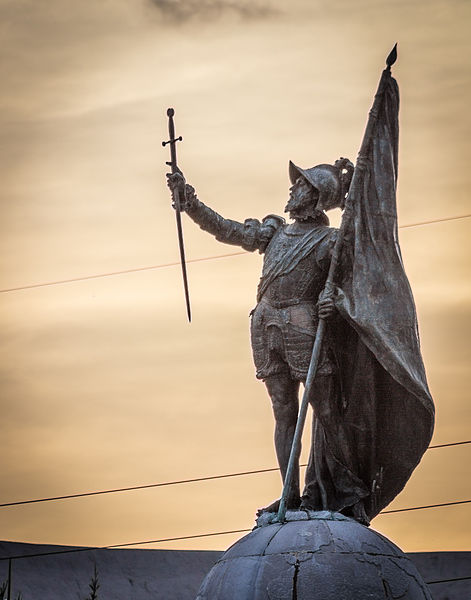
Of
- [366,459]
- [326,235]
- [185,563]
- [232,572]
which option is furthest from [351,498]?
[185,563]

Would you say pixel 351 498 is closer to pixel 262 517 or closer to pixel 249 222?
pixel 262 517

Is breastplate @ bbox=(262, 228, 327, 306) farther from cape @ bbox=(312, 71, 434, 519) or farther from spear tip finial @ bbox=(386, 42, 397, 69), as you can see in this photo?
spear tip finial @ bbox=(386, 42, 397, 69)

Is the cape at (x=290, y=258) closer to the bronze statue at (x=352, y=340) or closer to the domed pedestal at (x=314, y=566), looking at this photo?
the bronze statue at (x=352, y=340)

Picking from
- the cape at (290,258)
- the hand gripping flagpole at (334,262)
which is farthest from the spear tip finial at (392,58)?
the cape at (290,258)

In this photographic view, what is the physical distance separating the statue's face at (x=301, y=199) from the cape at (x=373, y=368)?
48 centimetres

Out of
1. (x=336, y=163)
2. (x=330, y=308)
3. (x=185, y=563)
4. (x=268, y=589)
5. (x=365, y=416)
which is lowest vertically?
(x=185, y=563)

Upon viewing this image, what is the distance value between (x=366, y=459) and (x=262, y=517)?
1169 mm

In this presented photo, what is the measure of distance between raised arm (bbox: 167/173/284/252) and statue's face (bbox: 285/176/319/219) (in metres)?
0.32

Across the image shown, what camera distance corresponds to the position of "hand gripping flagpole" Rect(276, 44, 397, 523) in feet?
43.7

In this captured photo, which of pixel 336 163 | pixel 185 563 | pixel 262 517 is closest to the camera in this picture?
pixel 262 517

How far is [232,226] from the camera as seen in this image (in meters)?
14.6

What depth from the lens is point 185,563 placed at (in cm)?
2138

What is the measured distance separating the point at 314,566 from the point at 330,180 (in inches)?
140

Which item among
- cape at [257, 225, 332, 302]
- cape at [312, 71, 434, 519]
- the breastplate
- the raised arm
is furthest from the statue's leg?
the raised arm
